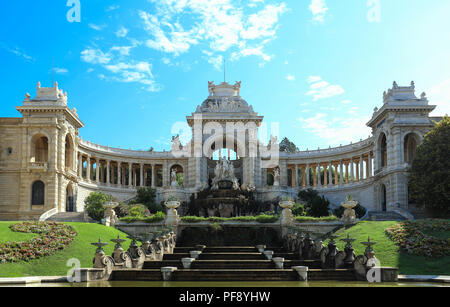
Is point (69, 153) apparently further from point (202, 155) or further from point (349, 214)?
point (349, 214)

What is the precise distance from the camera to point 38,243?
29.2 metres

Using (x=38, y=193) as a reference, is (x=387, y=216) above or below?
below

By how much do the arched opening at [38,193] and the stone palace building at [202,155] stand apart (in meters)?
0.11

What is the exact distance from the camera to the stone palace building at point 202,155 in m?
56.5

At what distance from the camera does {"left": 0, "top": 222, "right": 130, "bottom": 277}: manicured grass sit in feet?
78.9

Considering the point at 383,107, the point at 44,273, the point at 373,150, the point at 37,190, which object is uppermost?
the point at 383,107

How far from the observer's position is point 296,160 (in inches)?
3236

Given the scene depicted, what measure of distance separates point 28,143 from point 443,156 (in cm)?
4748

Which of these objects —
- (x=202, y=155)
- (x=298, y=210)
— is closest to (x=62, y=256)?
(x=298, y=210)

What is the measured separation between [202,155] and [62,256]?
4868 cm
